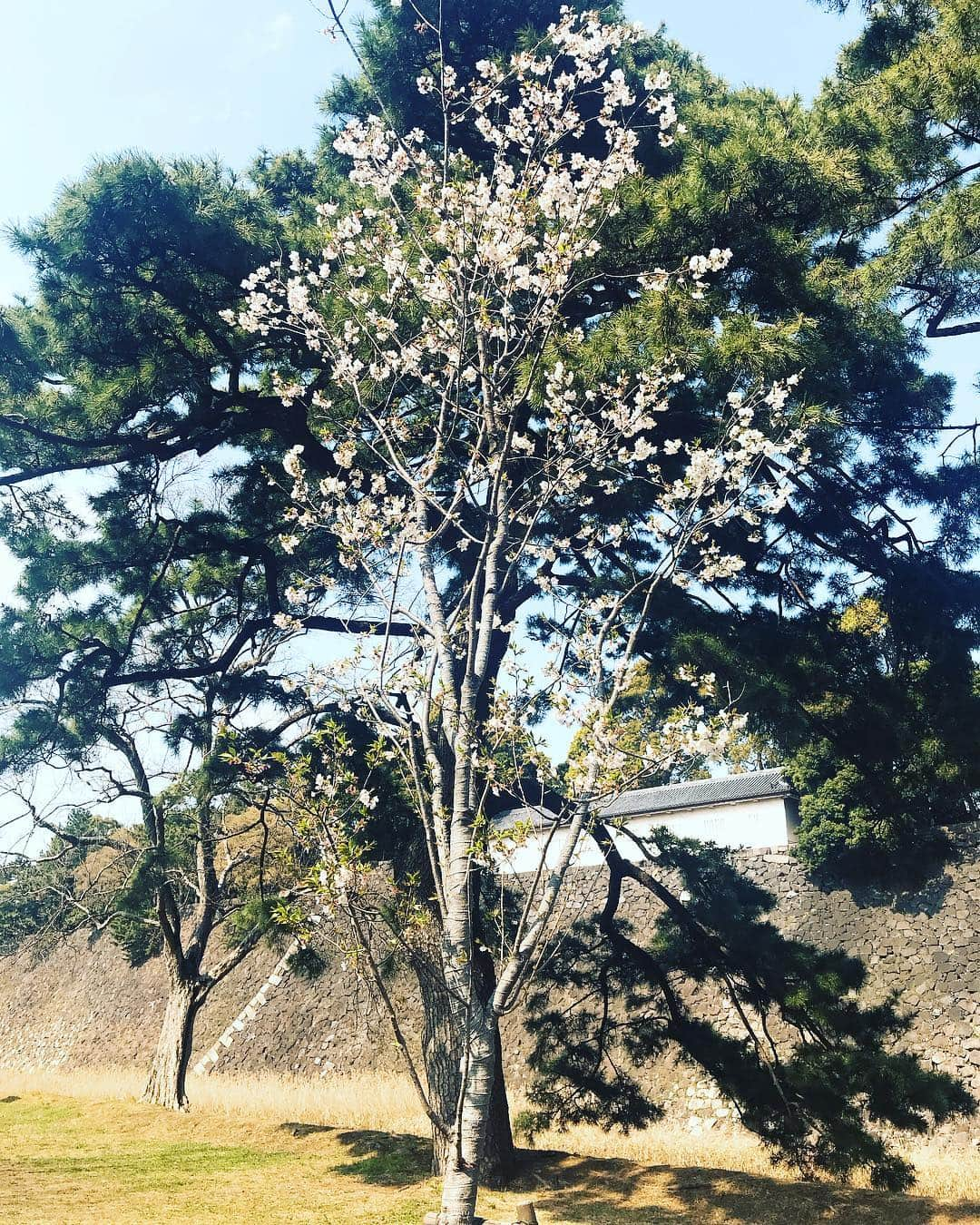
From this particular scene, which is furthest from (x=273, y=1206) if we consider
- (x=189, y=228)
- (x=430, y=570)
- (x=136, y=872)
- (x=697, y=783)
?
(x=697, y=783)

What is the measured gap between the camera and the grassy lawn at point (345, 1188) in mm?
5695

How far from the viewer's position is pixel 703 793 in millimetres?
17531

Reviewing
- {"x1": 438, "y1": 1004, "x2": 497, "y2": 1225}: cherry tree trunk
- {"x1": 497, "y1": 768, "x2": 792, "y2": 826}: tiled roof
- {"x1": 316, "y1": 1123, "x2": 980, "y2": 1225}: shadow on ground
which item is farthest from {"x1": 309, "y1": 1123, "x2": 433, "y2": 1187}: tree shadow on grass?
{"x1": 497, "y1": 768, "x2": 792, "y2": 826}: tiled roof

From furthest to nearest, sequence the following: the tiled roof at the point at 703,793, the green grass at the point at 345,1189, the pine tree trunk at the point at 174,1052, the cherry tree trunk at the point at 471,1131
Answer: the tiled roof at the point at 703,793, the pine tree trunk at the point at 174,1052, the green grass at the point at 345,1189, the cherry tree trunk at the point at 471,1131

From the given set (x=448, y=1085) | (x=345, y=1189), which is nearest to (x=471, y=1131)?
(x=448, y=1085)

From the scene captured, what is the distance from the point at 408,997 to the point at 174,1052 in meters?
5.02

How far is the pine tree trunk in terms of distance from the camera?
33.2ft

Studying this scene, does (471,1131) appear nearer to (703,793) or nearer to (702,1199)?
(702,1199)

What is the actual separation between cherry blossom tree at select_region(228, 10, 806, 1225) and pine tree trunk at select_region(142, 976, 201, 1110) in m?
5.35

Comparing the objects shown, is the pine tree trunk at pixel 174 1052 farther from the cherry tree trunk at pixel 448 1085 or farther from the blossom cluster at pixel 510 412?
the blossom cluster at pixel 510 412

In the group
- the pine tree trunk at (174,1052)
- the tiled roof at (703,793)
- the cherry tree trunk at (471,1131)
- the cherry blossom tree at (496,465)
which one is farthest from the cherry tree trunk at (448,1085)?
the tiled roof at (703,793)

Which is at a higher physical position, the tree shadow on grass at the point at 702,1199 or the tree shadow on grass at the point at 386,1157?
the tree shadow on grass at the point at 386,1157

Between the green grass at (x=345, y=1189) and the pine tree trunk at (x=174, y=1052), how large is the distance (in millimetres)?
1786

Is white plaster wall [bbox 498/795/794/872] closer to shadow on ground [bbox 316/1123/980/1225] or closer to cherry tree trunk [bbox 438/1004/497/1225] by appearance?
shadow on ground [bbox 316/1123/980/1225]
